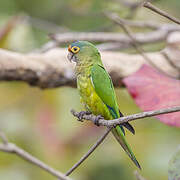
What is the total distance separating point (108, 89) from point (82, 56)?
0.60 feet

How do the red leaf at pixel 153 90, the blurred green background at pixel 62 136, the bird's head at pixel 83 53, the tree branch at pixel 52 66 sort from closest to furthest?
the red leaf at pixel 153 90
the bird's head at pixel 83 53
the tree branch at pixel 52 66
the blurred green background at pixel 62 136

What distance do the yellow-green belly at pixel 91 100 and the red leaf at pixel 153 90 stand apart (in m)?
0.13

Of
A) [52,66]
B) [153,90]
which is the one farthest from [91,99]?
[52,66]

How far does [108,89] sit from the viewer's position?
1.80m

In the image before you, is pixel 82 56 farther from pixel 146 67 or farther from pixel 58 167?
pixel 58 167

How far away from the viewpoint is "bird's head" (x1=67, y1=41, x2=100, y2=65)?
1.78 metres

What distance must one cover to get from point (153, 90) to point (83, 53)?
330 mm

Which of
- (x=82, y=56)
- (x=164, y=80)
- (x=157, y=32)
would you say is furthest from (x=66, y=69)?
(x=157, y=32)

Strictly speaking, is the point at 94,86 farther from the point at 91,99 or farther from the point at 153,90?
the point at 153,90

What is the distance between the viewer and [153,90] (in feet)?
5.72

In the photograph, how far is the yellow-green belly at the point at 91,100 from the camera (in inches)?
71.2

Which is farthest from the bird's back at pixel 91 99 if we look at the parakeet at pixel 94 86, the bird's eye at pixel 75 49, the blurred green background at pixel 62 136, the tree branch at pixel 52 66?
the blurred green background at pixel 62 136

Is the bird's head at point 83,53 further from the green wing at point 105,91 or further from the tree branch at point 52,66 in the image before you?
the tree branch at point 52,66

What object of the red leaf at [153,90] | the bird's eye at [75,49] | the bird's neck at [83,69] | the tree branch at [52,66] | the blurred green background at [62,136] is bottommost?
the blurred green background at [62,136]
